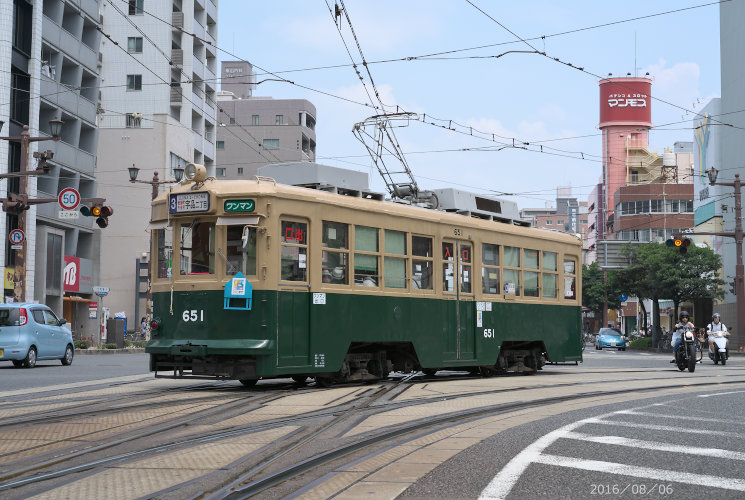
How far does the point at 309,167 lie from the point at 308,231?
1.26m

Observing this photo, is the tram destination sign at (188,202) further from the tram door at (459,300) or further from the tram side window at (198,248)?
the tram door at (459,300)

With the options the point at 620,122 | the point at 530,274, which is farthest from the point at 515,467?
the point at 620,122

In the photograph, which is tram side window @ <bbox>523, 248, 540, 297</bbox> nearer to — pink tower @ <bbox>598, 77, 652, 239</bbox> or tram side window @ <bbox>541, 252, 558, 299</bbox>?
tram side window @ <bbox>541, 252, 558, 299</bbox>

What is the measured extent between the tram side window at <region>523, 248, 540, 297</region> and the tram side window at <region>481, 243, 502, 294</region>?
1000 mm

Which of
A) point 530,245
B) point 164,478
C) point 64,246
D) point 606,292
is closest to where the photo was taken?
point 164,478

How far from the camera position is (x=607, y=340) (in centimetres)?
5541

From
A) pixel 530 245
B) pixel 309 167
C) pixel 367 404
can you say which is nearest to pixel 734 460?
pixel 367 404

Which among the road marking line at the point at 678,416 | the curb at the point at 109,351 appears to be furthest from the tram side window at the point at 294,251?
the curb at the point at 109,351

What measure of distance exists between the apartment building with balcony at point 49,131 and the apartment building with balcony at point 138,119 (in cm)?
888

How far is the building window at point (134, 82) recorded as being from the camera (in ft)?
201

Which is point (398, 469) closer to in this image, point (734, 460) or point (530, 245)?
point (734, 460)

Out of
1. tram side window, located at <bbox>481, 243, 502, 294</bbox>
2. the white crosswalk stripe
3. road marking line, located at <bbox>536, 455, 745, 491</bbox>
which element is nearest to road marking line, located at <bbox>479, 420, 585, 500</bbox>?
the white crosswalk stripe

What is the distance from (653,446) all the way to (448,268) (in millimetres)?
8524

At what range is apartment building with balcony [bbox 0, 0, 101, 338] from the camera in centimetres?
3972
